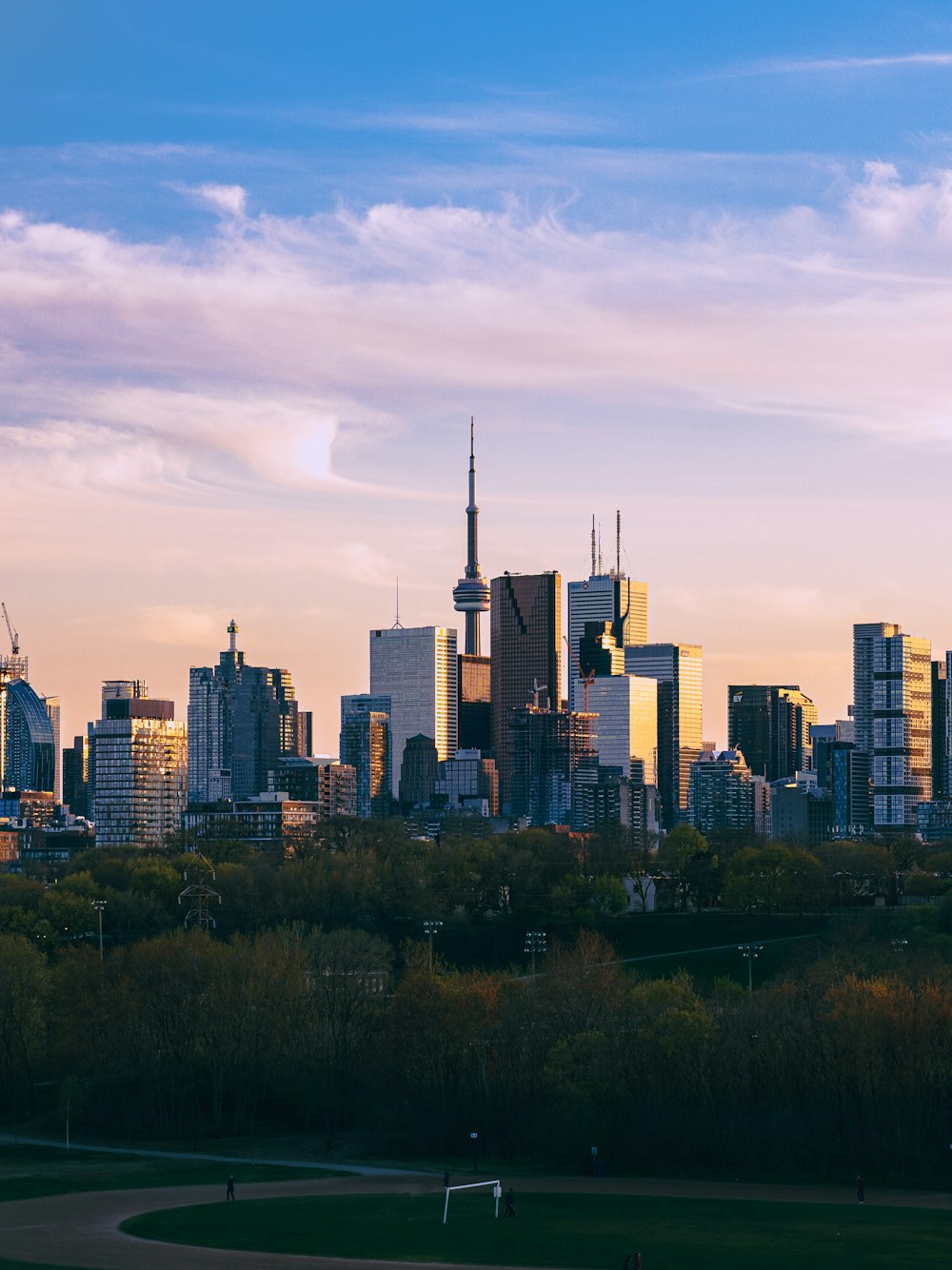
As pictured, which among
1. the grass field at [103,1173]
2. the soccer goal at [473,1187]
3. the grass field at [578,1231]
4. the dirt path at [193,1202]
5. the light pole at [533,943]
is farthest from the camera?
the light pole at [533,943]

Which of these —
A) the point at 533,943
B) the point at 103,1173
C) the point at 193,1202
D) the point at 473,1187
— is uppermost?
the point at 533,943

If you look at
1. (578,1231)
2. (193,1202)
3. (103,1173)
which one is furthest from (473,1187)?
(103,1173)

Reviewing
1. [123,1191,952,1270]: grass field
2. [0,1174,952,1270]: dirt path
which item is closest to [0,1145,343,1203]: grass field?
[0,1174,952,1270]: dirt path

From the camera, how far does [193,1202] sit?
9062cm

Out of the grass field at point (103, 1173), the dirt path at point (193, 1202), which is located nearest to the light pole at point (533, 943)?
the grass field at point (103, 1173)

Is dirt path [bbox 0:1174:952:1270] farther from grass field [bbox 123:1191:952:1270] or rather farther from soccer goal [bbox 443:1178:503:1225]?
soccer goal [bbox 443:1178:503:1225]

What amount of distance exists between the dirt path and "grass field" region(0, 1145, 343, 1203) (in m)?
1.95

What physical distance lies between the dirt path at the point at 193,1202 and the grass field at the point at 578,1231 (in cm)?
163

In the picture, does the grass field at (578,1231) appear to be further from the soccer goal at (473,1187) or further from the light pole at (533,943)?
the light pole at (533,943)

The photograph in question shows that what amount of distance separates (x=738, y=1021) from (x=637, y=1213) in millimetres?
24035

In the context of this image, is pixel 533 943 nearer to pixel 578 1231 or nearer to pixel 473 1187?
→ pixel 473 1187

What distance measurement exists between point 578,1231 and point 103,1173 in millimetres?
28604

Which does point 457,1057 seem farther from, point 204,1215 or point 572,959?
point 204,1215

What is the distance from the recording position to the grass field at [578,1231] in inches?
3029
